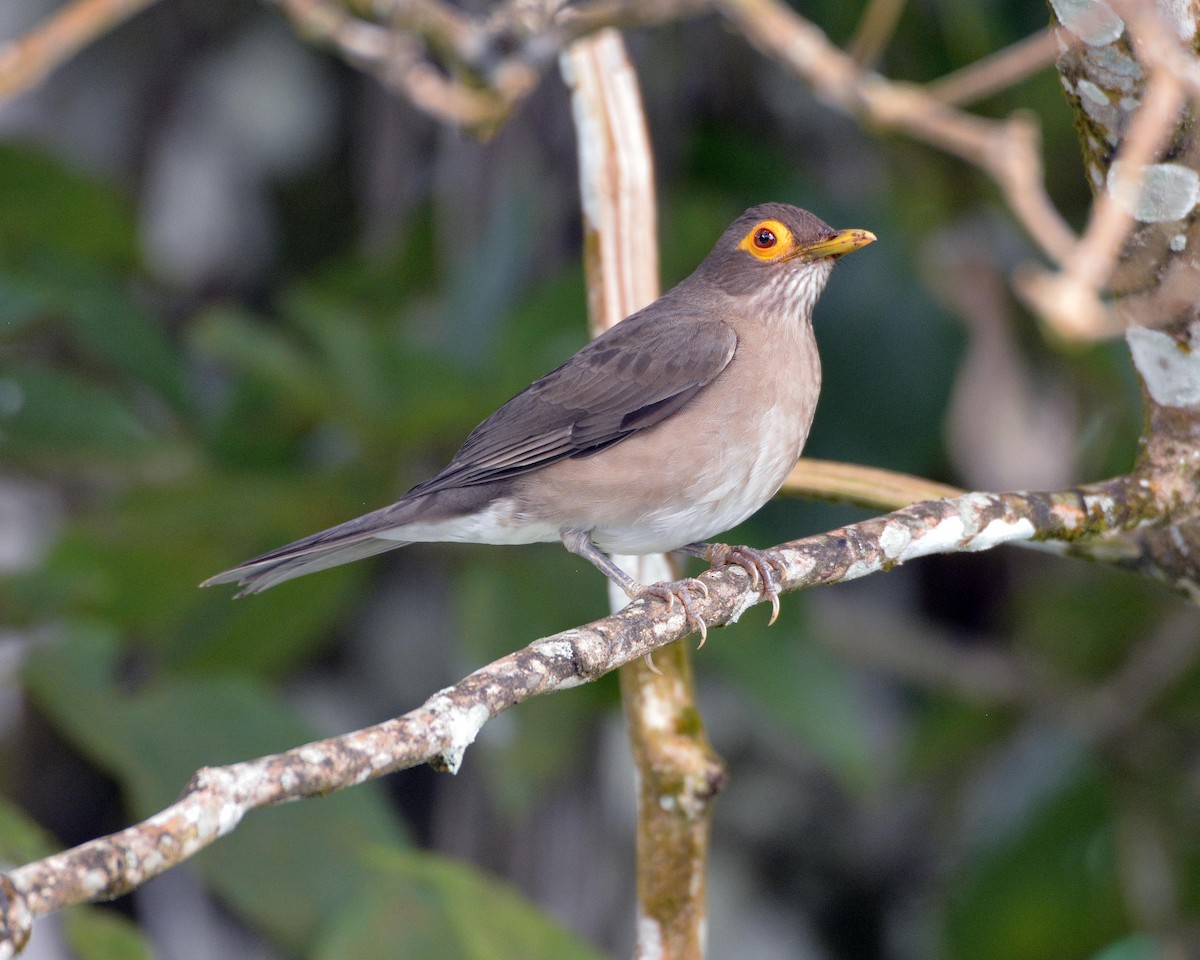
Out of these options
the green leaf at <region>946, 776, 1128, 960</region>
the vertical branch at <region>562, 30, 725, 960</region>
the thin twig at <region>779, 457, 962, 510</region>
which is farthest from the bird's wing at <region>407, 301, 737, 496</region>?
the green leaf at <region>946, 776, 1128, 960</region>

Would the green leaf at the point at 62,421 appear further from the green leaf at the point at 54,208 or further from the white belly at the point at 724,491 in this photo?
the white belly at the point at 724,491

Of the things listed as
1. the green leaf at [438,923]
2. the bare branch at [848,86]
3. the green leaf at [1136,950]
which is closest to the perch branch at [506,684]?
the green leaf at [438,923]

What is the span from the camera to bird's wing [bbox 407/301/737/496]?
3.79 m

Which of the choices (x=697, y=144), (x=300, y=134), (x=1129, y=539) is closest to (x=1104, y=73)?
(x=1129, y=539)

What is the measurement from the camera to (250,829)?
4020 millimetres

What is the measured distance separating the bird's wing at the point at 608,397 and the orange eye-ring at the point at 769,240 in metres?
0.32

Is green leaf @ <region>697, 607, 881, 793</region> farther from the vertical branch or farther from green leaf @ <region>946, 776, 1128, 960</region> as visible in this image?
green leaf @ <region>946, 776, 1128, 960</region>

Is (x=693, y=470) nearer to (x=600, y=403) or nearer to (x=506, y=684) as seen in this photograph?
(x=600, y=403)

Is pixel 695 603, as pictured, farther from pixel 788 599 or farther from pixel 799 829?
pixel 799 829

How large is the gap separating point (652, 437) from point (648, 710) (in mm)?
891

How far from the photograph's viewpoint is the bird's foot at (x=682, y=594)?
2654mm

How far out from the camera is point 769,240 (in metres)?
4.06

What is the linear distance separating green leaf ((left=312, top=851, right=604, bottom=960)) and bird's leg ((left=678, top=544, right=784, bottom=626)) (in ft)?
3.34

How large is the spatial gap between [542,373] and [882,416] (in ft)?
5.20
